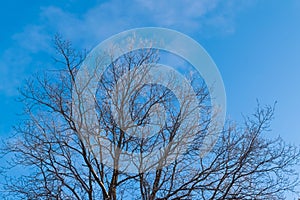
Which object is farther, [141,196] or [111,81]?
[111,81]

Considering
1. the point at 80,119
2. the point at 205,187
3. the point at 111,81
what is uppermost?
the point at 111,81

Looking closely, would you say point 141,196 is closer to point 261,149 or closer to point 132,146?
point 132,146

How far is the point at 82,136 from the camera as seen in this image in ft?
37.3

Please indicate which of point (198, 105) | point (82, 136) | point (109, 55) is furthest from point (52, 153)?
point (198, 105)

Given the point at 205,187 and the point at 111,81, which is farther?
the point at 111,81

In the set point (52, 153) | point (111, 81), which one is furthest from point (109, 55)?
point (52, 153)

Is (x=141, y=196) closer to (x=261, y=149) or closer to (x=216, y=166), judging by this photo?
(x=216, y=166)

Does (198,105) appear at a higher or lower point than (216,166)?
higher

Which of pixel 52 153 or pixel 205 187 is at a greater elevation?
pixel 52 153

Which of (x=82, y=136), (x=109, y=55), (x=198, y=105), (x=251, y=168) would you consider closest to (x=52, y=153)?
(x=82, y=136)

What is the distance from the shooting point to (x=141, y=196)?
36.3 feet

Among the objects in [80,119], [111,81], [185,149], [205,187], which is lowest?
[205,187]

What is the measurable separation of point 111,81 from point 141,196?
2657mm

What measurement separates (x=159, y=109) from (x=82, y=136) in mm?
1772
